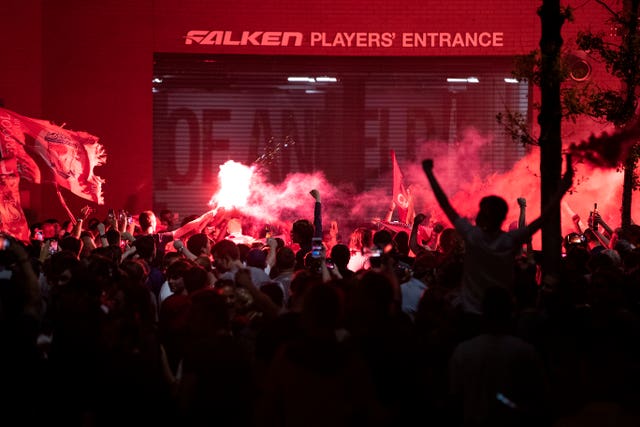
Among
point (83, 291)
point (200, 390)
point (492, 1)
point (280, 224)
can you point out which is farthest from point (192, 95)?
point (200, 390)

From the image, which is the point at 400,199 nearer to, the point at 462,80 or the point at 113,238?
the point at 462,80

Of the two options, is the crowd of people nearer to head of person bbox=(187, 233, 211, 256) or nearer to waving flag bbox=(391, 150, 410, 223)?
head of person bbox=(187, 233, 211, 256)

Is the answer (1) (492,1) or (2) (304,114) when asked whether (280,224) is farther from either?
(1) (492,1)

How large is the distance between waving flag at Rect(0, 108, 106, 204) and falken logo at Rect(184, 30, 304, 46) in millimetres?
4330

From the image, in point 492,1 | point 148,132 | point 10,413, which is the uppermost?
point 492,1

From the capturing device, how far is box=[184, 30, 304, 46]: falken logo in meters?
20.3

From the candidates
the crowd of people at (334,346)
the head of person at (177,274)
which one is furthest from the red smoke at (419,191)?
the head of person at (177,274)

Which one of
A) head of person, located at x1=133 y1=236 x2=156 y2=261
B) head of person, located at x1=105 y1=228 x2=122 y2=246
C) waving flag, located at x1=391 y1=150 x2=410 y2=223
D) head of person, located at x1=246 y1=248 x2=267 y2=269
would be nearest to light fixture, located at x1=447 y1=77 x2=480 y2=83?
waving flag, located at x1=391 y1=150 x2=410 y2=223

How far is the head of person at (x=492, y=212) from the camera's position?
704 cm

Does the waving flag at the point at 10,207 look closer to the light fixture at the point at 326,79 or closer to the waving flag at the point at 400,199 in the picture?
the waving flag at the point at 400,199

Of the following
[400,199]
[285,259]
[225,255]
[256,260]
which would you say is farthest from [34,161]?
[285,259]

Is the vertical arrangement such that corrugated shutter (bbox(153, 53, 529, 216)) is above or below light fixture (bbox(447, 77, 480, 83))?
below

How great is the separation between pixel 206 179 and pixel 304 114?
90.0 inches

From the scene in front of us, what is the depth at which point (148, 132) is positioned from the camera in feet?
67.4
